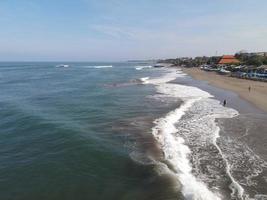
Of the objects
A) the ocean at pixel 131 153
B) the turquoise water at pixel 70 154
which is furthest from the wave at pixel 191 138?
the turquoise water at pixel 70 154

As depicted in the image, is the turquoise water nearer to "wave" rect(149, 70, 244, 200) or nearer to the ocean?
the ocean

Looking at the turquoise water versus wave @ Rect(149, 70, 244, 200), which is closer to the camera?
the turquoise water

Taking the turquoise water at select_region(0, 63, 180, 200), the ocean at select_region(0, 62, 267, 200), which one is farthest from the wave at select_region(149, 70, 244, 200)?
the turquoise water at select_region(0, 63, 180, 200)

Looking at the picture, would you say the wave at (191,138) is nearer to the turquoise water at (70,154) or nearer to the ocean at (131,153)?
the ocean at (131,153)

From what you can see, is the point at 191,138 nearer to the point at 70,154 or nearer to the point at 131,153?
the point at 131,153

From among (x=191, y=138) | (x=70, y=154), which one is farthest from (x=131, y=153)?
(x=191, y=138)
